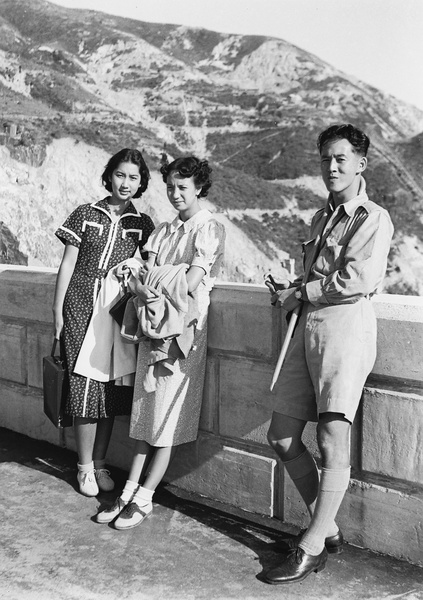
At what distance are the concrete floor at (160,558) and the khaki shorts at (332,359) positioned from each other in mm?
671

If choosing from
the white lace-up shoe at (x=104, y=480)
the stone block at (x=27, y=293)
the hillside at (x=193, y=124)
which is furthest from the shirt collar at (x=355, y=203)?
the hillside at (x=193, y=124)

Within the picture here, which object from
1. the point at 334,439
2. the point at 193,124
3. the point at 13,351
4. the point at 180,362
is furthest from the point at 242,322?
the point at 193,124

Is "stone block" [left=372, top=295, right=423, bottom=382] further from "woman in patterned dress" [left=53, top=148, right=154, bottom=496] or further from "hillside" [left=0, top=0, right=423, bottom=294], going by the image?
"hillside" [left=0, top=0, right=423, bottom=294]

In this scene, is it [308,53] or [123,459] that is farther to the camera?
[308,53]

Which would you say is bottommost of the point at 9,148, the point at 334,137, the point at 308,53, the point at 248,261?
the point at 248,261

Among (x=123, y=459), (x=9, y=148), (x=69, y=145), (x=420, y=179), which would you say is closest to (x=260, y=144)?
(x=420, y=179)

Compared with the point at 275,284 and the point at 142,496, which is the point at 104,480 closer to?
the point at 142,496

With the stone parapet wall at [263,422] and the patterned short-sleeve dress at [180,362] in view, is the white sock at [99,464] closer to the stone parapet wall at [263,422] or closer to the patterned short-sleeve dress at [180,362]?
the stone parapet wall at [263,422]

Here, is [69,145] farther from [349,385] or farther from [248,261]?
[349,385]

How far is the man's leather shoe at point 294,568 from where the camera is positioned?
2.79 metres

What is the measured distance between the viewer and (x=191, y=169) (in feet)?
11.2

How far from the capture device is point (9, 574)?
2879 mm

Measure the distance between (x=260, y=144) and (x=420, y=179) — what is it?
12.1 m

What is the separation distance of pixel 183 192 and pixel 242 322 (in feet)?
2.30
